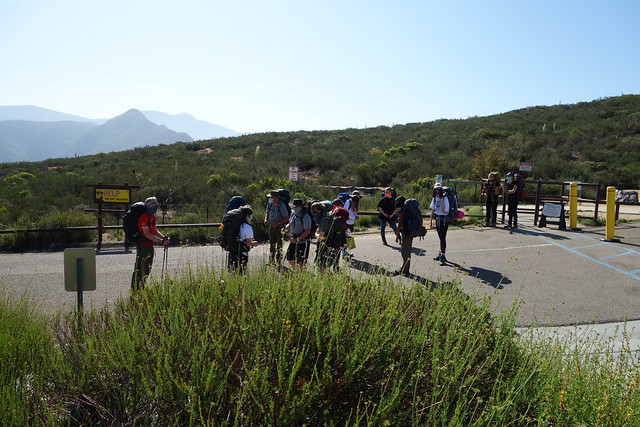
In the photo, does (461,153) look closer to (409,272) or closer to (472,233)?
(472,233)

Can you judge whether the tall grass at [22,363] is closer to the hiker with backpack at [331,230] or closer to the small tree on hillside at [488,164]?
the hiker with backpack at [331,230]

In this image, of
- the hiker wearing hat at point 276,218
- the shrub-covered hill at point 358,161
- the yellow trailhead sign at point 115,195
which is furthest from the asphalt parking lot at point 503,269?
the shrub-covered hill at point 358,161

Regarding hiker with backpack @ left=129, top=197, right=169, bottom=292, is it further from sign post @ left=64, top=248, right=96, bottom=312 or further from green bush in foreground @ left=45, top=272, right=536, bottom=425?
green bush in foreground @ left=45, top=272, right=536, bottom=425

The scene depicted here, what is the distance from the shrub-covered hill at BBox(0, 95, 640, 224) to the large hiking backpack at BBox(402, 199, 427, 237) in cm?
958

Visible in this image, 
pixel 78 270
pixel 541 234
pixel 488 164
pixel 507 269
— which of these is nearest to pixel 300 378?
pixel 78 270

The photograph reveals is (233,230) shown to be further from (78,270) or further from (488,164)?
(488,164)

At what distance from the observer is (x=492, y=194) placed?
14805mm

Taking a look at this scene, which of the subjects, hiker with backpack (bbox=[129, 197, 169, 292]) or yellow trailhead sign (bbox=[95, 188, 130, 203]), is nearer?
hiker with backpack (bbox=[129, 197, 169, 292])

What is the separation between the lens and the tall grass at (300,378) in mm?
2756

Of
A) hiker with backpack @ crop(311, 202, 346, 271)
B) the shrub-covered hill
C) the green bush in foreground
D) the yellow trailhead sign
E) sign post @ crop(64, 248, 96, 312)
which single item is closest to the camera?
the green bush in foreground

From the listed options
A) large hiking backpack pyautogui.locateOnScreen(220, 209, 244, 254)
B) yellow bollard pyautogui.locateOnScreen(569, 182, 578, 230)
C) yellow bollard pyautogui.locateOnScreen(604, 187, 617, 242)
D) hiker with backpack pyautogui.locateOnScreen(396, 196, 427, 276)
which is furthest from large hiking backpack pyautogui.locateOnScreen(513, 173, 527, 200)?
large hiking backpack pyautogui.locateOnScreen(220, 209, 244, 254)

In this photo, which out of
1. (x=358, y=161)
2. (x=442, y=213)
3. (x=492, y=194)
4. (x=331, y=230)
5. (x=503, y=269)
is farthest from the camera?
(x=358, y=161)

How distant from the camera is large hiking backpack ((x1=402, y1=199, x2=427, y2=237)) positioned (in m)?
8.77

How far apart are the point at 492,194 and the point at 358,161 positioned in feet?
76.3
